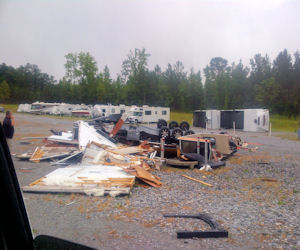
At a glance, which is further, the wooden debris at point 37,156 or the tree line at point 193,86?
the tree line at point 193,86

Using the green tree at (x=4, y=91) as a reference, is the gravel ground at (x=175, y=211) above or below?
below

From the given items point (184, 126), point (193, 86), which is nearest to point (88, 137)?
point (184, 126)

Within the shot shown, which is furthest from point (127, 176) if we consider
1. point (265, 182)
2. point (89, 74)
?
point (89, 74)

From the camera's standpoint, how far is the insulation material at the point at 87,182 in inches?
233

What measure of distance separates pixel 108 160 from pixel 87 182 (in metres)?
2.61

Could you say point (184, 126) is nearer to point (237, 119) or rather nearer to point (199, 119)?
point (237, 119)

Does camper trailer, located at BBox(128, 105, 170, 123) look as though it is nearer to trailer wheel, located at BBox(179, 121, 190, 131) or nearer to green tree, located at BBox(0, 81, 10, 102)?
trailer wheel, located at BBox(179, 121, 190, 131)

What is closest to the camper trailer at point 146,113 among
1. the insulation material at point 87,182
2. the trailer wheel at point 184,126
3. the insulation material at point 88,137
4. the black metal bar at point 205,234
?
the trailer wheel at point 184,126

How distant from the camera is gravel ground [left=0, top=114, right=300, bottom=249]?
12.8 feet

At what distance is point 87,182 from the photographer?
6332mm

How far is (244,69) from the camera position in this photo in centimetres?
5969

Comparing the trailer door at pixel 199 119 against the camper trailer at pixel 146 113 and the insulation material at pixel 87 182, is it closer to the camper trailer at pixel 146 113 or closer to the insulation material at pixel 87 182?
the camper trailer at pixel 146 113

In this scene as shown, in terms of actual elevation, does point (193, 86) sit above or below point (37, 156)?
above

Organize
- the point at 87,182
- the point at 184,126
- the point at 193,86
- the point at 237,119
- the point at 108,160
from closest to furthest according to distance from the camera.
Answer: the point at 87,182 < the point at 108,160 < the point at 184,126 < the point at 237,119 < the point at 193,86
